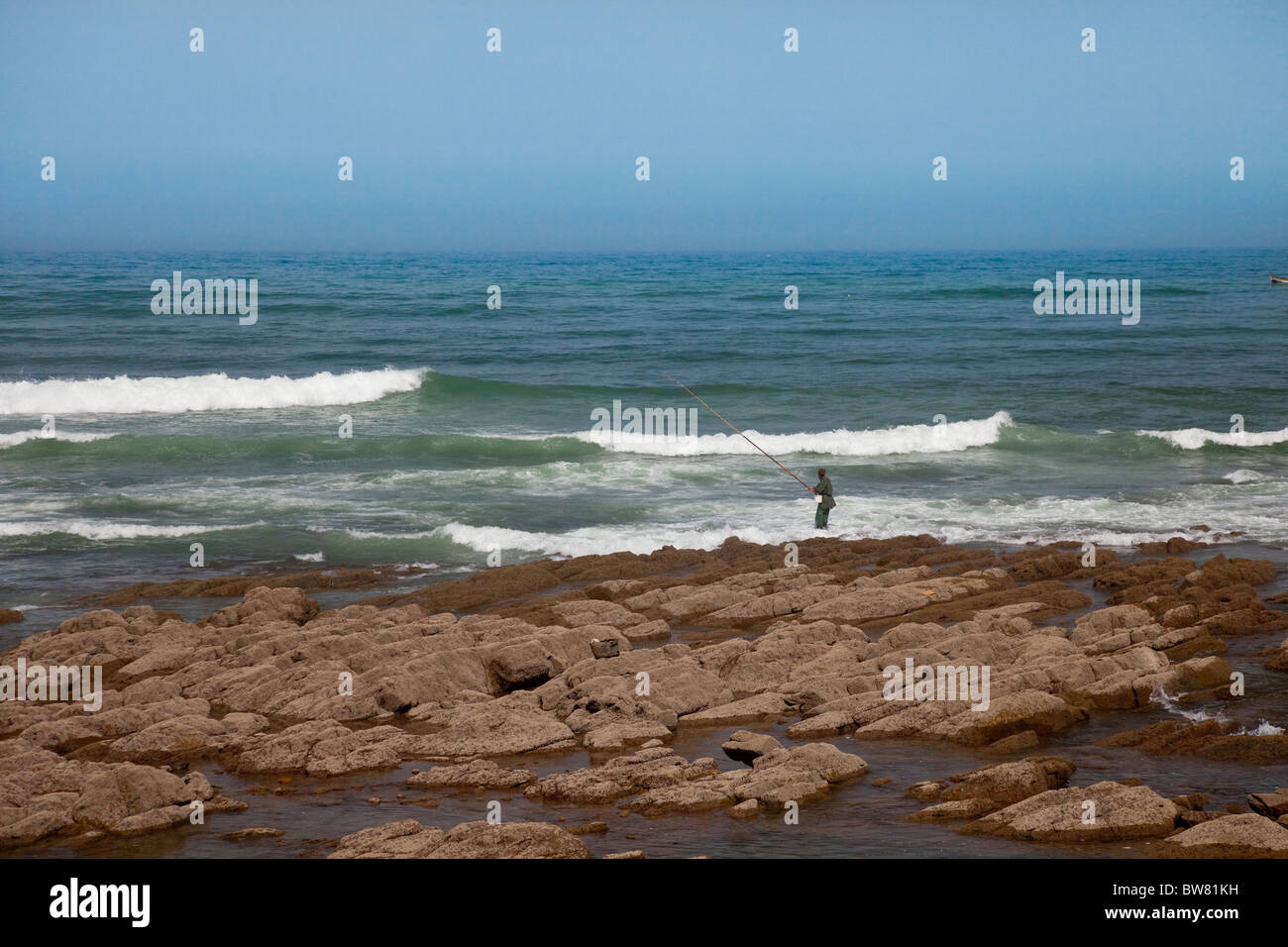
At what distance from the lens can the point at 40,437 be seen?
24953mm

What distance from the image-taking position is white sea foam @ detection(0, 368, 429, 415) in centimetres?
2952

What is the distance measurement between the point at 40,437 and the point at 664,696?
2017 cm

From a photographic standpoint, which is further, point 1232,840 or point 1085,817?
point 1085,817

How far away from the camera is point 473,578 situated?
14.8 m

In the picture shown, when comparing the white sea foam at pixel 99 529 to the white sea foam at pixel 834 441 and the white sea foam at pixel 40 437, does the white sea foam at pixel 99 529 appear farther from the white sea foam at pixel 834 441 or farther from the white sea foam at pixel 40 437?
the white sea foam at pixel 834 441

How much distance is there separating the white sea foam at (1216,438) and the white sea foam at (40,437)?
22.7 metres

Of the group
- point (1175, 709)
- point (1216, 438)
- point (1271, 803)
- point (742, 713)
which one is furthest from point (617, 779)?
point (1216, 438)

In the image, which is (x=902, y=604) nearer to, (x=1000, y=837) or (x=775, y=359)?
(x=1000, y=837)

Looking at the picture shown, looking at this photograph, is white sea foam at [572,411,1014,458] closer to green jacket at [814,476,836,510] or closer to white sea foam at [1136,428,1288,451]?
white sea foam at [1136,428,1288,451]

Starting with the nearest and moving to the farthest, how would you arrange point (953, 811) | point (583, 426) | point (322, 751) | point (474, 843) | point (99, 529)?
point (474, 843) < point (953, 811) < point (322, 751) < point (99, 529) < point (583, 426)

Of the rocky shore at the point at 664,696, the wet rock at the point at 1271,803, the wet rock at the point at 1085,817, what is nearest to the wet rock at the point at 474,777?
the rocky shore at the point at 664,696

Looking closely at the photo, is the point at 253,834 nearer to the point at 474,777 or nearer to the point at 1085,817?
the point at 474,777

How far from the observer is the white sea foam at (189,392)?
29516 millimetres
